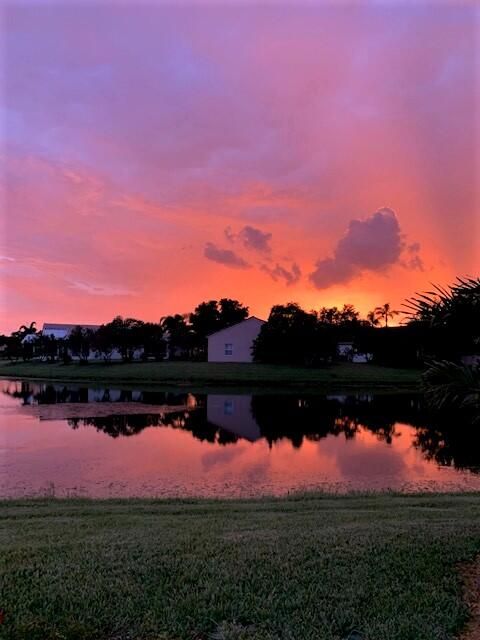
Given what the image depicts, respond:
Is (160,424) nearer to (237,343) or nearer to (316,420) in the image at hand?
(316,420)

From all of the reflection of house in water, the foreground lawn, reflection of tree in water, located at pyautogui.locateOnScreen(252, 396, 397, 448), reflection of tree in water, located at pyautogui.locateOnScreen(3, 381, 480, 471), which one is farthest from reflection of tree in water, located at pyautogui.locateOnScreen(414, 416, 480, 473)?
the foreground lawn

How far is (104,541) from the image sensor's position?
646 cm

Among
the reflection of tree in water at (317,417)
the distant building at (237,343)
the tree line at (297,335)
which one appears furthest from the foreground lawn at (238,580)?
the distant building at (237,343)

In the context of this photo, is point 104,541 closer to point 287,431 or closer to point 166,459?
point 166,459

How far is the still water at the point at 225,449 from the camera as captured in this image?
46.5 feet

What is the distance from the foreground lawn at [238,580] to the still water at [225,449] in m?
6.41

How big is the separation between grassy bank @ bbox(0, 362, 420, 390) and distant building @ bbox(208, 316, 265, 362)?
6.31 m

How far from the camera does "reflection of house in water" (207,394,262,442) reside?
79.4 feet

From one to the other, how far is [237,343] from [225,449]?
47655 mm

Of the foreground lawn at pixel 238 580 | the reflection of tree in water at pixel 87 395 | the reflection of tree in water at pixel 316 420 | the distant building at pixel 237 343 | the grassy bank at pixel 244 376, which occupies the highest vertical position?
the distant building at pixel 237 343

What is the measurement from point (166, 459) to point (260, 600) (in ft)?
43.5

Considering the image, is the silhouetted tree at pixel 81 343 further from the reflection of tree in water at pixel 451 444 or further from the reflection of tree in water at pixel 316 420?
the reflection of tree in water at pixel 451 444

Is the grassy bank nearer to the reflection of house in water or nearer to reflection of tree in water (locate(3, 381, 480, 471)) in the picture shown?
reflection of tree in water (locate(3, 381, 480, 471))

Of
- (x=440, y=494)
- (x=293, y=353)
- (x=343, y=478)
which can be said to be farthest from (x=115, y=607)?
(x=293, y=353)
